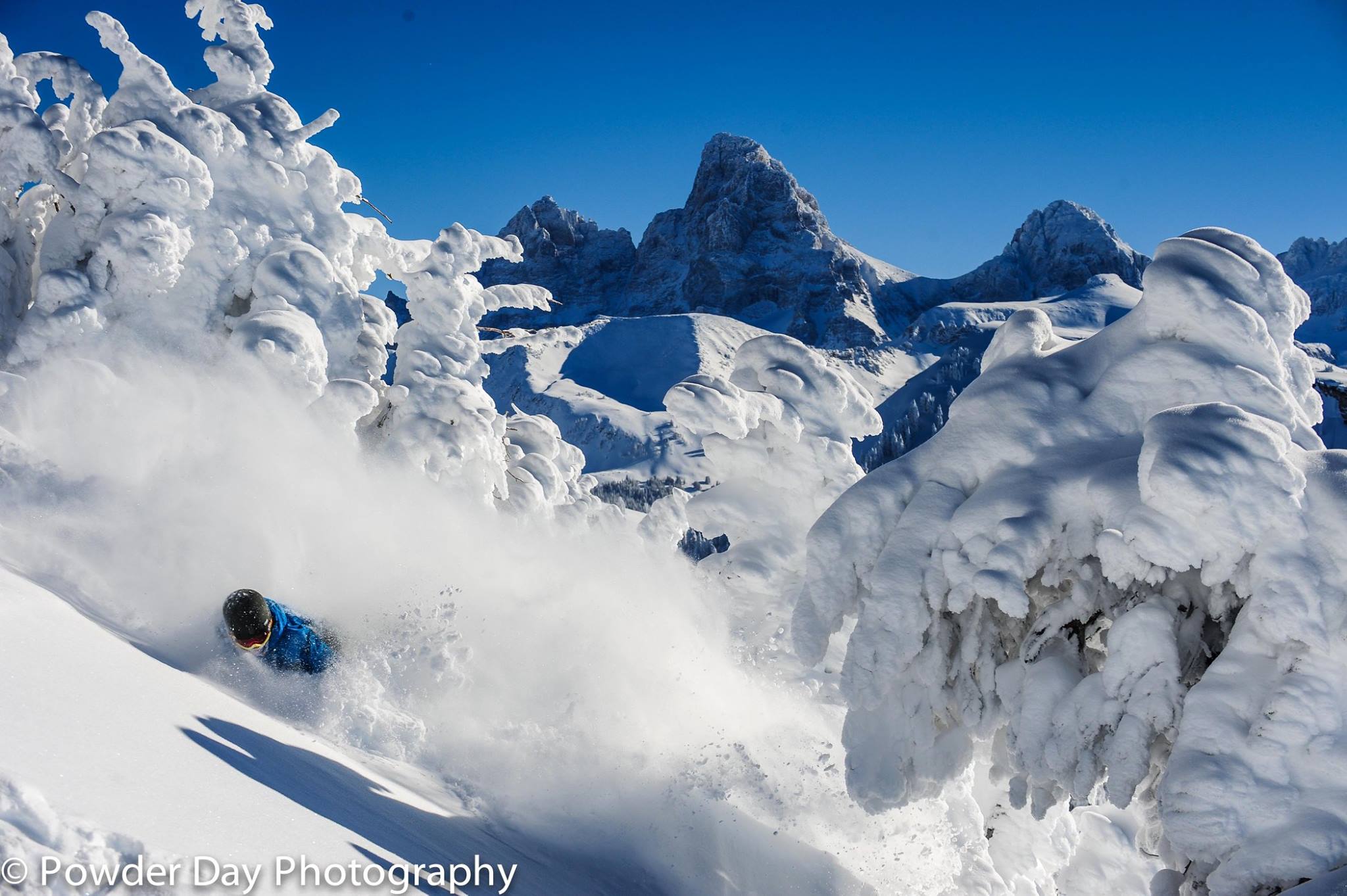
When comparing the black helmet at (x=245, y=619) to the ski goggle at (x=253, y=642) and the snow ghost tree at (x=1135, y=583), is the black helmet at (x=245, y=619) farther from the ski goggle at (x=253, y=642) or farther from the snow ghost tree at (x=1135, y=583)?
the snow ghost tree at (x=1135, y=583)

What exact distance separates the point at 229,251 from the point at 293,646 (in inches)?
342

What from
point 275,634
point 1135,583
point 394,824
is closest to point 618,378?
point 275,634

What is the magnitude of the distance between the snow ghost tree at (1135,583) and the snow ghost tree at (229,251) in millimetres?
9925

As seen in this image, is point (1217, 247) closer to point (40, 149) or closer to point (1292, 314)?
point (1292, 314)

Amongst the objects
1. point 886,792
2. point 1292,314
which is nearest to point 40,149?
point 886,792

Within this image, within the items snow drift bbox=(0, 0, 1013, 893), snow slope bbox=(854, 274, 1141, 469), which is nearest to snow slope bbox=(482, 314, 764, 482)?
snow slope bbox=(854, 274, 1141, 469)

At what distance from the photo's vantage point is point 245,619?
881 centimetres

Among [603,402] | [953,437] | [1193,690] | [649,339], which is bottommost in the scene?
[1193,690]

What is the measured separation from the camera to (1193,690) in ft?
21.1

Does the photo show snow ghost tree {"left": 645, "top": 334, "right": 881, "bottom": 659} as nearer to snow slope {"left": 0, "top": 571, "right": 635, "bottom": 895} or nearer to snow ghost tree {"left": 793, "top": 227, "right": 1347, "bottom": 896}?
snow ghost tree {"left": 793, "top": 227, "right": 1347, "bottom": 896}

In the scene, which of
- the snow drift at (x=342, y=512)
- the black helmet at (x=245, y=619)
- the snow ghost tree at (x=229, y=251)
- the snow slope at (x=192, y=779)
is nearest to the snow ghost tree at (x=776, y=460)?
the snow drift at (x=342, y=512)

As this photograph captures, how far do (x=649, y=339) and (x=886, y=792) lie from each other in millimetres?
161892

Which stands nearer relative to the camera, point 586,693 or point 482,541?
point 586,693

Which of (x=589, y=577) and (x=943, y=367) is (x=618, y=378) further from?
(x=589, y=577)
